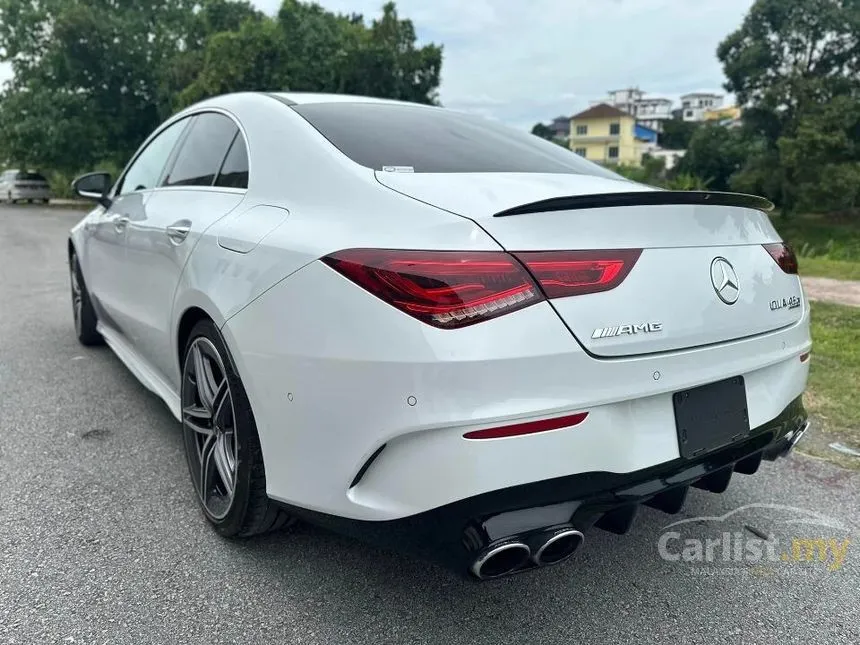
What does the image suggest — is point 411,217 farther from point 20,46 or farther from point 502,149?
point 20,46

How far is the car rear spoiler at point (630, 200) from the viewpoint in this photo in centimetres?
169

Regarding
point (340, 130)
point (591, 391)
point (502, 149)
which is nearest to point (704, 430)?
point (591, 391)

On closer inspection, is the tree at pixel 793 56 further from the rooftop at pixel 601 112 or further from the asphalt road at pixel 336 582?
the rooftop at pixel 601 112

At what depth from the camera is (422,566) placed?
7.33 ft

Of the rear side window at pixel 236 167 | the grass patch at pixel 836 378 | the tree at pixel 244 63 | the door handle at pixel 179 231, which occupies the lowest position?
the grass patch at pixel 836 378

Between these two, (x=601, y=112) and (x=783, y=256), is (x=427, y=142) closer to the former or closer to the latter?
(x=783, y=256)

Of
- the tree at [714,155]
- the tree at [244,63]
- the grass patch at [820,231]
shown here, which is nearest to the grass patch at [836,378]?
the tree at [244,63]

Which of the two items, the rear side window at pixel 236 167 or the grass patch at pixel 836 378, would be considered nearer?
the rear side window at pixel 236 167

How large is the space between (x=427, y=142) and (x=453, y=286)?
1.02m

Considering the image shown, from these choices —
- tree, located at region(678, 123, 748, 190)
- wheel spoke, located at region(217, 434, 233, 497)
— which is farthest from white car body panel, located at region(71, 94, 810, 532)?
tree, located at region(678, 123, 748, 190)

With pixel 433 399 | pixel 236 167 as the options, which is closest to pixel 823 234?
pixel 236 167

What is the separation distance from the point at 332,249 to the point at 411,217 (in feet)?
0.72

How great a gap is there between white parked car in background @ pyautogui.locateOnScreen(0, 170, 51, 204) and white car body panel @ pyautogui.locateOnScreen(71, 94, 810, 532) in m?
35.5

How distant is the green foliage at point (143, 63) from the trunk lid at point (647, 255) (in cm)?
2224
